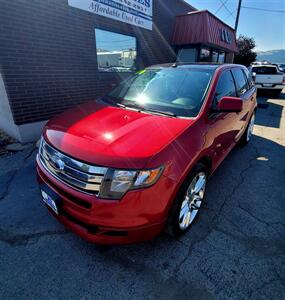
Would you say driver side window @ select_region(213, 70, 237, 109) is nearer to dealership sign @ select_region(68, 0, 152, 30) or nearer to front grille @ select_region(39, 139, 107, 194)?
front grille @ select_region(39, 139, 107, 194)

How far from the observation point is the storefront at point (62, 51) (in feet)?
13.2

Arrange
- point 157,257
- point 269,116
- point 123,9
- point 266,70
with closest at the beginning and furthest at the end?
1. point 157,257
2. point 123,9
3. point 269,116
4. point 266,70

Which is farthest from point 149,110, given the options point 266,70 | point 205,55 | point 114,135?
point 266,70

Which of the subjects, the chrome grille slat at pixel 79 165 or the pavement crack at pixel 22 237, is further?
the pavement crack at pixel 22 237

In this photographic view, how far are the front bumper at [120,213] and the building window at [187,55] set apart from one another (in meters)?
9.42

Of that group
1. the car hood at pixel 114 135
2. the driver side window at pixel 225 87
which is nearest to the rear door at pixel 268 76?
the driver side window at pixel 225 87

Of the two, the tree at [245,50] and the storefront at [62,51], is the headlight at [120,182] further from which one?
the tree at [245,50]

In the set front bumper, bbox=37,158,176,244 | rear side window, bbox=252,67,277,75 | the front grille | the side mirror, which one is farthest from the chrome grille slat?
rear side window, bbox=252,67,277,75

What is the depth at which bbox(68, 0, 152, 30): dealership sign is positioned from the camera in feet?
16.9

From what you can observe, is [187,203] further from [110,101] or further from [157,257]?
[110,101]

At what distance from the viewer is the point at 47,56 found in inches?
178

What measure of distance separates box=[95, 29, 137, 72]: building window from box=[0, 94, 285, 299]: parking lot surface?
438cm

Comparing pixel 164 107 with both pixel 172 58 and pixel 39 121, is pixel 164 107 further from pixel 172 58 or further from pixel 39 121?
pixel 172 58

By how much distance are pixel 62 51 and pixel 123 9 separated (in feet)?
8.38
